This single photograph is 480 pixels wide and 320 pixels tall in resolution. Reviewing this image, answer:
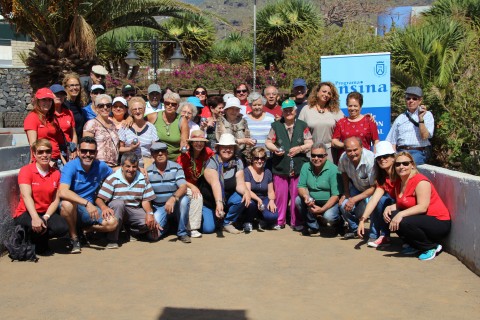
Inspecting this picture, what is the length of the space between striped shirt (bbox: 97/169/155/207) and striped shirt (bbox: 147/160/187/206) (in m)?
0.17

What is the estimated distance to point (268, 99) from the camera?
10.1 metres

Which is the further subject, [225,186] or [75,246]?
[225,186]

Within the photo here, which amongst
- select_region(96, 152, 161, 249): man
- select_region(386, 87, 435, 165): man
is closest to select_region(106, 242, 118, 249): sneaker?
select_region(96, 152, 161, 249): man

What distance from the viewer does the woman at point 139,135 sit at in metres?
8.85

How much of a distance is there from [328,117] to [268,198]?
140 centimetres

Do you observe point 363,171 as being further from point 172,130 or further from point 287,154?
point 172,130

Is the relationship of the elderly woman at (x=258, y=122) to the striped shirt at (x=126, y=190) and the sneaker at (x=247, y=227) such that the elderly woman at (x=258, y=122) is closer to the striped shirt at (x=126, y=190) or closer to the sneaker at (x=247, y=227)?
the sneaker at (x=247, y=227)

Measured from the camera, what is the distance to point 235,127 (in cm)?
940

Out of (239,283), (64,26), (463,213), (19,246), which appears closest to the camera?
(239,283)

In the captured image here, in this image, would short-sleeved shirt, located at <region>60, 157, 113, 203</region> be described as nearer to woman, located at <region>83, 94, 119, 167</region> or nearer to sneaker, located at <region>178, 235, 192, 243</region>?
woman, located at <region>83, 94, 119, 167</region>

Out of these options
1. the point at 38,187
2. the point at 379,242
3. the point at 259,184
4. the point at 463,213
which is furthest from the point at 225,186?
the point at 463,213

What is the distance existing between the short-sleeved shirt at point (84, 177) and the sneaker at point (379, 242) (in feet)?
10.7

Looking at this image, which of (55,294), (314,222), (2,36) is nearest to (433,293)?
(314,222)

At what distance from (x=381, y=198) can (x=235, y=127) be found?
2.41 m
